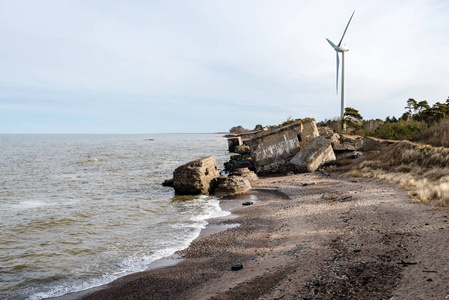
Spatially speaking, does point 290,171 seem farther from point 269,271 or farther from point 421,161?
point 269,271

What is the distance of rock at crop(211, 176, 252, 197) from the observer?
54.6 feet

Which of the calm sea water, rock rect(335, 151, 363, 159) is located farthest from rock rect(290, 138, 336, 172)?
the calm sea water

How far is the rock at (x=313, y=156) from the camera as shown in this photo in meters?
20.5

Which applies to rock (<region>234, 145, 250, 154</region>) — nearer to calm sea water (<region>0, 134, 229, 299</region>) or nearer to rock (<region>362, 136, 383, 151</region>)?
rock (<region>362, 136, 383, 151</region>)

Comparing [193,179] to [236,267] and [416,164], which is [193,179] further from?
Result: [416,164]

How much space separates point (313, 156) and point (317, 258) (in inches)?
571

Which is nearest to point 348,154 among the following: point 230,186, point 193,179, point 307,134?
point 307,134

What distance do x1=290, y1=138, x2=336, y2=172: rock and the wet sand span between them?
8778 mm

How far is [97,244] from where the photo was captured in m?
9.72

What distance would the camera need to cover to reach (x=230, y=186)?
16781mm

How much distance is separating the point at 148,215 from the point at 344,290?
31.4 ft

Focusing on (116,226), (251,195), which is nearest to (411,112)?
(251,195)

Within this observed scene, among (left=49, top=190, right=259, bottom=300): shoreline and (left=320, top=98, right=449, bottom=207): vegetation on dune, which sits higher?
(left=320, top=98, right=449, bottom=207): vegetation on dune

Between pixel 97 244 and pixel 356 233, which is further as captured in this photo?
pixel 97 244
